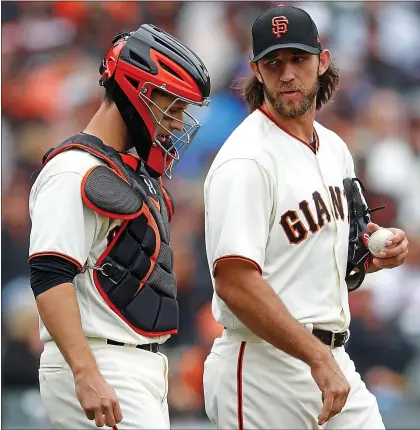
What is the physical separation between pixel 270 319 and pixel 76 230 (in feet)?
2.47

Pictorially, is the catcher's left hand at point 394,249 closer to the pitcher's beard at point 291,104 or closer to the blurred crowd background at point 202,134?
the pitcher's beard at point 291,104

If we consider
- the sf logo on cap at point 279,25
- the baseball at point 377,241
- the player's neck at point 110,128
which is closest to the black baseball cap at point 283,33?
the sf logo on cap at point 279,25

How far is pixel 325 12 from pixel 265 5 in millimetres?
514

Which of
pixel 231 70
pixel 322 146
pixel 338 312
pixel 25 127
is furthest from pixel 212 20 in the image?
pixel 338 312

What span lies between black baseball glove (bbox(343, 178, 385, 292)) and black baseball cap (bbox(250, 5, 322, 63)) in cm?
61

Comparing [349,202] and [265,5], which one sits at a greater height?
[265,5]

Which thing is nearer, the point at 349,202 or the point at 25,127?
the point at 349,202

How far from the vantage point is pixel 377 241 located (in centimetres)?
402

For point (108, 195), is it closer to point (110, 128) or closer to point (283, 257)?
point (110, 128)

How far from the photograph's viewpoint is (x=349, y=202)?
165 inches

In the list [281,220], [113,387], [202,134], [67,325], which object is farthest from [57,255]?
[202,134]

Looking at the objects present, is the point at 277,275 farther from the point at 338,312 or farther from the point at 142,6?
the point at 142,6

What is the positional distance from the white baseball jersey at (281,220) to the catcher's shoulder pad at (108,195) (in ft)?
1.24

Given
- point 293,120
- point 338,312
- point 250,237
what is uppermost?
point 293,120
